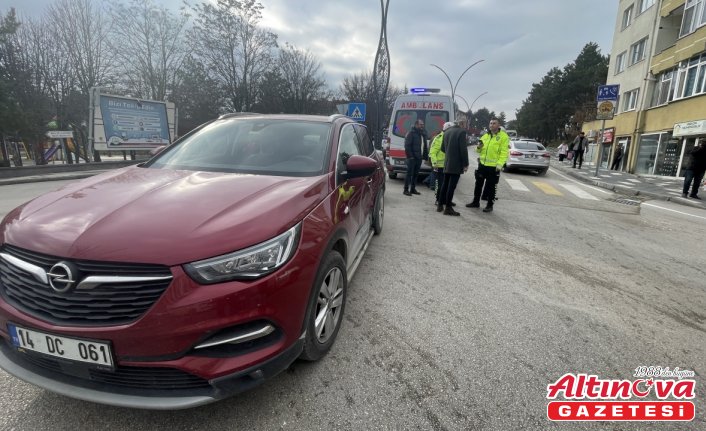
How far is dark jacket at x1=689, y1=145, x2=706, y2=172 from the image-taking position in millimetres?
9922

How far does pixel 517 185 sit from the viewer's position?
464 inches

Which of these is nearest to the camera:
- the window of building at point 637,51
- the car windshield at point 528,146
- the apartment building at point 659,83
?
the car windshield at point 528,146

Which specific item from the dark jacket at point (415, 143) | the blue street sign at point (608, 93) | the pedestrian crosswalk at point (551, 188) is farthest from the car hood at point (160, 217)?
the blue street sign at point (608, 93)

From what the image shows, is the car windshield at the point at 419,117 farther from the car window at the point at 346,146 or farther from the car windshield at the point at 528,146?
the car window at the point at 346,146

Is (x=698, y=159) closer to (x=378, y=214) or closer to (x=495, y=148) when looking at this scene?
(x=495, y=148)

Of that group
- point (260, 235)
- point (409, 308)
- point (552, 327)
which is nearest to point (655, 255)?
point (552, 327)

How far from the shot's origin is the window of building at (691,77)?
1574 cm

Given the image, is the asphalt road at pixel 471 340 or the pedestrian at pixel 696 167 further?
the pedestrian at pixel 696 167

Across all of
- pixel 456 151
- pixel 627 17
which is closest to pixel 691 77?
pixel 627 17

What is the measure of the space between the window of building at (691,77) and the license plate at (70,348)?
73.3 ft

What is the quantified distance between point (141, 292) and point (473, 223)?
19.3 ft

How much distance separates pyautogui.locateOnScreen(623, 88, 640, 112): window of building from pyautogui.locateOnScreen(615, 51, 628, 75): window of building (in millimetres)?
2684

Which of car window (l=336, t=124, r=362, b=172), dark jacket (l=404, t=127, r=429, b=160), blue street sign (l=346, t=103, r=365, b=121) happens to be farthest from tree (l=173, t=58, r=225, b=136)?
car window (l=336, t=124, r=362, b=172)

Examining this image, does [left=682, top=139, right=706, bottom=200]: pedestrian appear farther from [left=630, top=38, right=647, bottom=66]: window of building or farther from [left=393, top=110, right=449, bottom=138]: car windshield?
[left=630, top=38, right=647, bottom=66]: window of building
